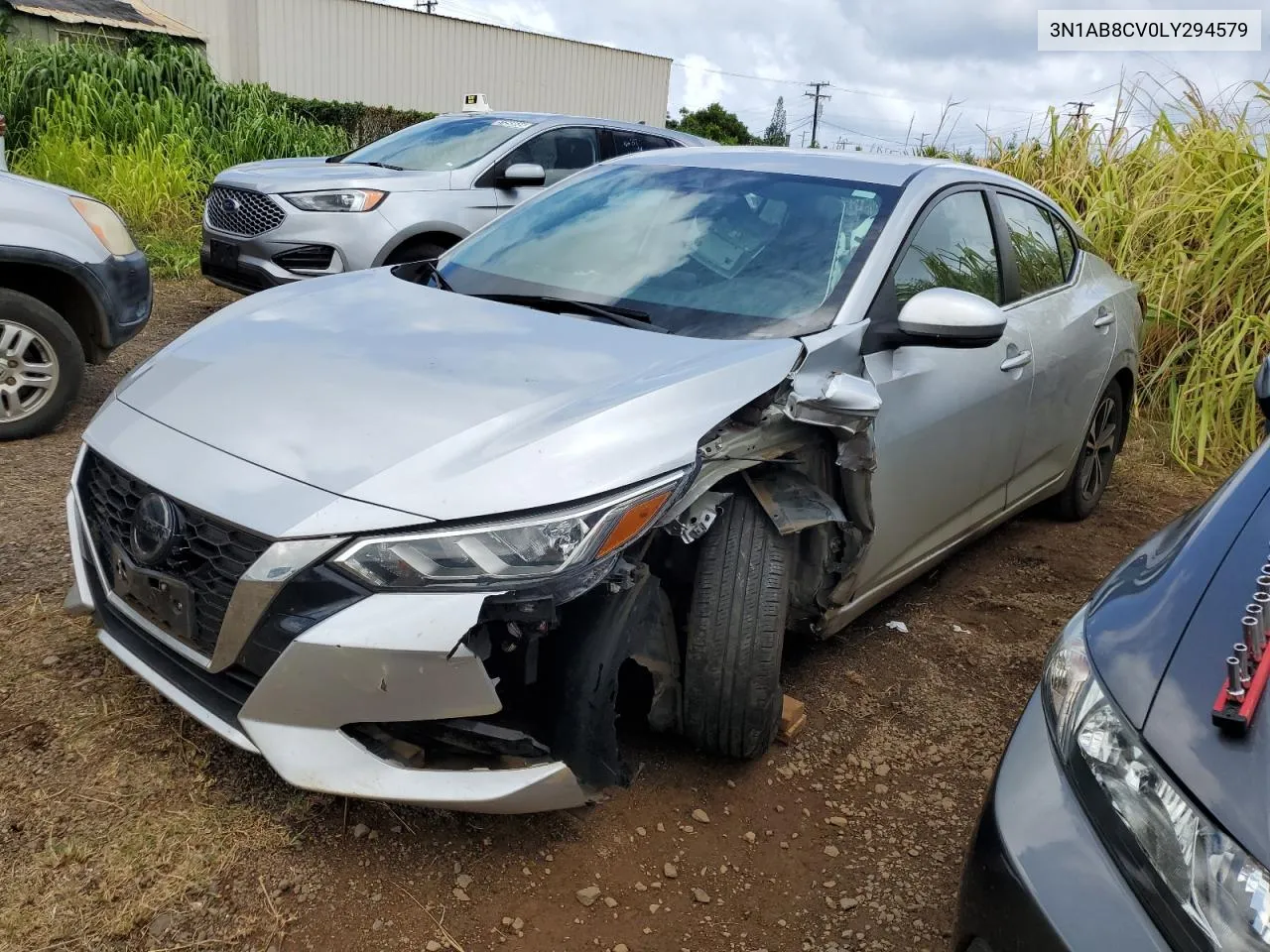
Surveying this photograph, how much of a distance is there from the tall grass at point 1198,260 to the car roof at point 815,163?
3.14 meters

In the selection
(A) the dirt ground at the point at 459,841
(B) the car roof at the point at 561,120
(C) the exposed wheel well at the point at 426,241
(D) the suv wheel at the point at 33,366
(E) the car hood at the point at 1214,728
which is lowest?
(A) the dirt ground at the point at 459,841

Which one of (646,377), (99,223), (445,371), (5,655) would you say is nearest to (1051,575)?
(646,377)

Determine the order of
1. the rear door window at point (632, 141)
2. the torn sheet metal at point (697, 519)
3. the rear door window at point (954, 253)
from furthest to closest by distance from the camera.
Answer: the rear door window at point (632, 141) < the rear door window at point (954, 253) < the torn sheet metal at point (697, 519)

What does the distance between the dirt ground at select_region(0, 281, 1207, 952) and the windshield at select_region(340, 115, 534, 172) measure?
4598 mm

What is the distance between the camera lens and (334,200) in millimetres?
6309

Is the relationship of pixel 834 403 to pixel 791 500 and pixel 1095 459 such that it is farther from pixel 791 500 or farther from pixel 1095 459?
pixel 1095 459

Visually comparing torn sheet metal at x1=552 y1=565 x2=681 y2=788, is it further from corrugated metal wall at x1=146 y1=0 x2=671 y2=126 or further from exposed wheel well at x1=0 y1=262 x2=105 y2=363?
corrugated metal wall at x1=146 y1=0 x2=671 y2=126

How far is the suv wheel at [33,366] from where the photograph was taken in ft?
13.8

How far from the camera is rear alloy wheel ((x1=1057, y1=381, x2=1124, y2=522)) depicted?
449 centimetres

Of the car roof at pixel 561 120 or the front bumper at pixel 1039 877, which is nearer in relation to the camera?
the front bumper at pixel 1039 877

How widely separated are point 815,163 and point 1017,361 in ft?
3.08

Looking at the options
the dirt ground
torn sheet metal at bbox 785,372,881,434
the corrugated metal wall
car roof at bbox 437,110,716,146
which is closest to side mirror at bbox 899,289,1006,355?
torn sheet metal at bbox 785,372,881,434

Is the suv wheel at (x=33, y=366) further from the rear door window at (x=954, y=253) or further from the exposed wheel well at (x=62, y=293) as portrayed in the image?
the rear door window at (x=954, y=253)

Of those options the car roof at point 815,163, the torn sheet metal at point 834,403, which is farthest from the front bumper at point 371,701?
the car roof at point 815,163
